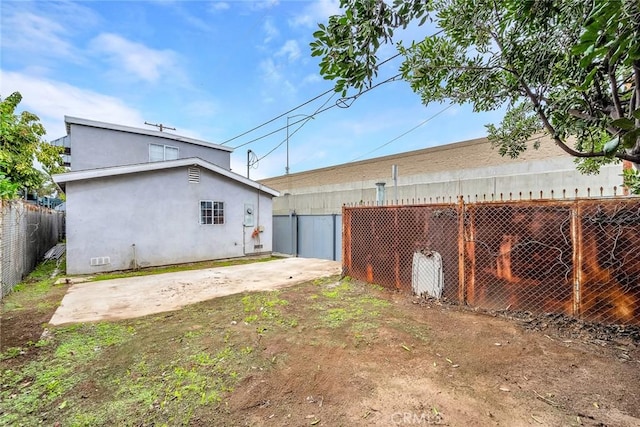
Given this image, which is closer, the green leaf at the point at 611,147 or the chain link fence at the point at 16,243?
the green leaf at the point at 611,147

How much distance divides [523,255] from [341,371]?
2631mm

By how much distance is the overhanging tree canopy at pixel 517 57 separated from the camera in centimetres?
123

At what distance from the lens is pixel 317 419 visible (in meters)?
1.75

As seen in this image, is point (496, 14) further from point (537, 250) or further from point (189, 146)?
point (189, 146)

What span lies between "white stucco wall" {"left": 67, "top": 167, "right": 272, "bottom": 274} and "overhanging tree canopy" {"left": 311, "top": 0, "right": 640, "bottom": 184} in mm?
7748

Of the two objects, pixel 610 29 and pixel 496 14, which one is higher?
pixel 496 14

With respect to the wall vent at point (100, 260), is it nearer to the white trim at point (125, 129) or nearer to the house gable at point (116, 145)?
the house gable at point (116, 145)

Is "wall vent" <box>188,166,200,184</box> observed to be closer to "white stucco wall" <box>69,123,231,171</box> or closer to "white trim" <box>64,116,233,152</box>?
"white stucco wall" <box>69,123,231,171</box>

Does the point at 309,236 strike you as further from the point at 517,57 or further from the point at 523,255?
the point at 517,57

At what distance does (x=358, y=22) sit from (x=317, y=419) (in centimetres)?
253

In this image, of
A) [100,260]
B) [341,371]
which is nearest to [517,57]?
[341,371]

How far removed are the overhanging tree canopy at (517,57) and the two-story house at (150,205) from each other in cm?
772

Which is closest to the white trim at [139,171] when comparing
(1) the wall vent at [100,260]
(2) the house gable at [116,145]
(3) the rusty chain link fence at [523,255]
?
(1) the wall vent at [100,260]

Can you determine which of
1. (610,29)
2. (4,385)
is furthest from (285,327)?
(610,29)
